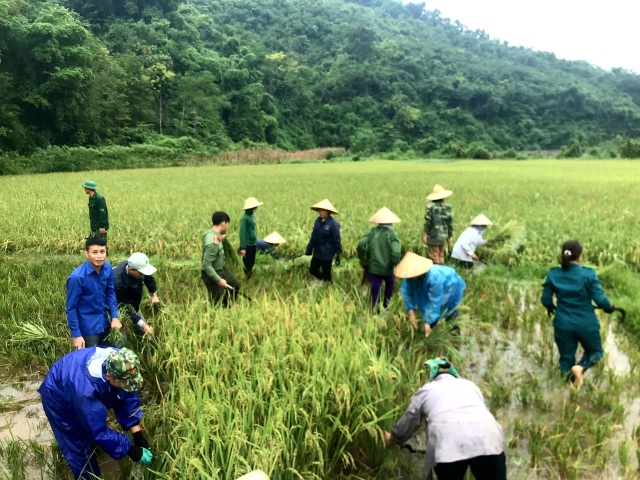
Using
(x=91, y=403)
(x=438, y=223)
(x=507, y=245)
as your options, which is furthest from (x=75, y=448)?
(x=507, y=245)

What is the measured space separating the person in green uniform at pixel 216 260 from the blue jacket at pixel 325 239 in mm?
1155

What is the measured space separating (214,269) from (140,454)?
2305 millimetres

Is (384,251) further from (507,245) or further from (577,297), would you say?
(507,245)

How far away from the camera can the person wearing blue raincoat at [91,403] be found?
6.93ft

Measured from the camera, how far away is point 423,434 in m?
2.92

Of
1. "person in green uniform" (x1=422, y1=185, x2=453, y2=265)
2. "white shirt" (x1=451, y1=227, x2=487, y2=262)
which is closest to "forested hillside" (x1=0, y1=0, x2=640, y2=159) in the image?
"person in green uniform" (x1=422, y1=185, x2=453, y2=265)

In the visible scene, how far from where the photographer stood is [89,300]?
10.6ft

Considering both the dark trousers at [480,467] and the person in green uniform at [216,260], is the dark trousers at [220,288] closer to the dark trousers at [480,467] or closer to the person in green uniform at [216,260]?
the person in green uniform at [216,260]

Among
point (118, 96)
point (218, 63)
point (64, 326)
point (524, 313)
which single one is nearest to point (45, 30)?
point (118, 96)

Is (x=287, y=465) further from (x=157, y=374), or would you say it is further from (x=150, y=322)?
(x=150, y=322)

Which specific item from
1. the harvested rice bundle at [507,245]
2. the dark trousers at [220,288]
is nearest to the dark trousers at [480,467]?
the dark trousers at [220,288]

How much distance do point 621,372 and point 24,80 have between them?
30.2m

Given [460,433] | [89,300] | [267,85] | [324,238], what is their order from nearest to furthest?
A: [460,433] → [89,300] → [324,238] → [267,85]

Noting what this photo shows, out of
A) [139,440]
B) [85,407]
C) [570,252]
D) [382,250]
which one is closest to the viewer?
[85,407]
